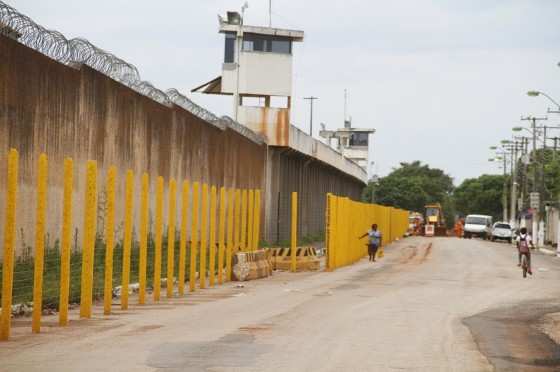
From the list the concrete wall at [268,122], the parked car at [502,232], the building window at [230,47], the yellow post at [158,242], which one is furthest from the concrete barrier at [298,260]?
the parked car at [502,232]

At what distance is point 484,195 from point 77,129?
139412 millimetres

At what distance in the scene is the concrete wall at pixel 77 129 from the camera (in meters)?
18.1

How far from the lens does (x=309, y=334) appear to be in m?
13.1

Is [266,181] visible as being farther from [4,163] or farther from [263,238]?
[4,163]

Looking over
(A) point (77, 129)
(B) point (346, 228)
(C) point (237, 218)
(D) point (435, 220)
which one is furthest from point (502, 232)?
(A) point (77, 129)

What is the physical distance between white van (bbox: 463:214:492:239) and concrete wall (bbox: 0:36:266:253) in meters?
58.5

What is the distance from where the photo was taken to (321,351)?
11383mm

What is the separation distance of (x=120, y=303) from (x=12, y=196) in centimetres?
549

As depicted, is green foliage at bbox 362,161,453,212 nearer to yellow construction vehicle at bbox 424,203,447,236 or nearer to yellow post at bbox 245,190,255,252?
yellow construction vehicle at bbox 424,203,447,236

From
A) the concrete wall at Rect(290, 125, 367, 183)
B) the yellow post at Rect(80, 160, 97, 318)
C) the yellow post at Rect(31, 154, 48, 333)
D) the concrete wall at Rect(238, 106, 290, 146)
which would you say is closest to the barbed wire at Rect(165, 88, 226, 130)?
the concrete wall at Rect(238, 106, 290, 146)

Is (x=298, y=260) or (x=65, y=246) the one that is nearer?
(x=65, y=246)

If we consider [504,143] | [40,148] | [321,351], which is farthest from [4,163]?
[504,143]

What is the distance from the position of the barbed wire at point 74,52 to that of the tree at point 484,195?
424 ft

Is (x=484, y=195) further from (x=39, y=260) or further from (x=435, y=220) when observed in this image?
(x=39, y=260)
